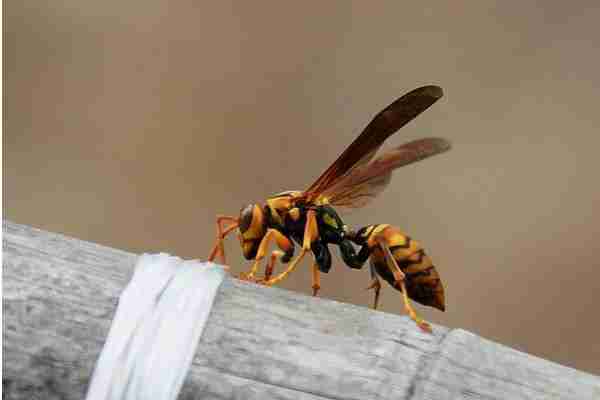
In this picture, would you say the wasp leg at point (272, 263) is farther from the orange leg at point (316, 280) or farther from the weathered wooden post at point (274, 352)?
the weathered wooden post at point (274, 352)

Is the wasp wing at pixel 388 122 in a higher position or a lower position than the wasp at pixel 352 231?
higher

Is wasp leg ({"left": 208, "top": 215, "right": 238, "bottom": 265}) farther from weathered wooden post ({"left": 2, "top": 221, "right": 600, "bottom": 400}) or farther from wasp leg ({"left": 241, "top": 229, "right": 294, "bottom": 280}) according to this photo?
weathered wooden post ({"left": 2, "top": 221, "right": 600, "bottom": 400})

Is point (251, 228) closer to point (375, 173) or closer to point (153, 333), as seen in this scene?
point (375, 173)

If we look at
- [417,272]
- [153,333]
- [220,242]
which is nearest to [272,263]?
[220,242]

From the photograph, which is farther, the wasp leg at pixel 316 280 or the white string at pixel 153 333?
the wasp leg at pixel 316 280

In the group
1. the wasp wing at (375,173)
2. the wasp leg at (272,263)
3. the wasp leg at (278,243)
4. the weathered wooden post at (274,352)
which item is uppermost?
the wasp wing at (375,173)

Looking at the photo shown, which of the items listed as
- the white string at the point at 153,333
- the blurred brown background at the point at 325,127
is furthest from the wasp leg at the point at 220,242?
the blurred brown background at the point at 325,127

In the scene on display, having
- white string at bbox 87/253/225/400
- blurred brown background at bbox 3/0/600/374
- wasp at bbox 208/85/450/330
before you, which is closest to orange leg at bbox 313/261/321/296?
wasp at bbox 208/85/450/330
